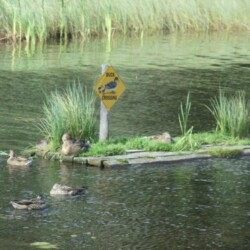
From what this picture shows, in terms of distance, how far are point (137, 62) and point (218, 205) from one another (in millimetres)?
16100

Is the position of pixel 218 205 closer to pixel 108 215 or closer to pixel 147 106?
pixel 108 215

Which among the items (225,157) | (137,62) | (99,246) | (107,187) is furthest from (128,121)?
(137,62)

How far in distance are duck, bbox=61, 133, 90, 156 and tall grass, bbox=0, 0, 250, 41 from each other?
628 inches

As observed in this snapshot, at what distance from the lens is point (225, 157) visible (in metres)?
13.3

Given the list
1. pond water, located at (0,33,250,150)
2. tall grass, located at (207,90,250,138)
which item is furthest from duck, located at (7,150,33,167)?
tall grass, located at (207,90,250,138)

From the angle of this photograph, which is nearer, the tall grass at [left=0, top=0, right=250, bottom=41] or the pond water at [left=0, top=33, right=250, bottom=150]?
the pond water at [left=0, top=33, right=250, bottom=150]

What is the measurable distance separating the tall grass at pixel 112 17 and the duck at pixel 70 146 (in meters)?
15.9

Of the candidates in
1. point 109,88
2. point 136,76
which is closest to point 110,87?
point 109,88

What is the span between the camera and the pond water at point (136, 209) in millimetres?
9045

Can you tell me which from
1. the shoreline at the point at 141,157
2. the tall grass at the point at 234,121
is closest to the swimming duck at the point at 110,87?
the shoreline at the point at 141,157

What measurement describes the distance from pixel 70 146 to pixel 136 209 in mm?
2605

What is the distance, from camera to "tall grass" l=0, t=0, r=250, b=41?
2880 centimetres

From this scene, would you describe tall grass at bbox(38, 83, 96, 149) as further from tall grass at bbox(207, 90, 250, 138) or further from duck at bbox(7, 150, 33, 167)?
tall grass at bbox(207, 90, 250, 138)

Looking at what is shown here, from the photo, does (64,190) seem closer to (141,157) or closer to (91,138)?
(141,157)
